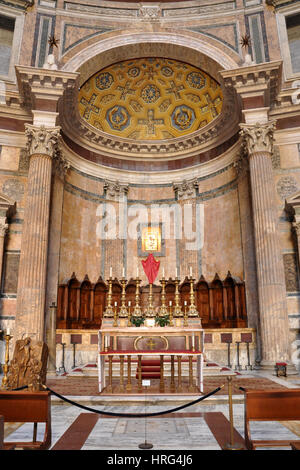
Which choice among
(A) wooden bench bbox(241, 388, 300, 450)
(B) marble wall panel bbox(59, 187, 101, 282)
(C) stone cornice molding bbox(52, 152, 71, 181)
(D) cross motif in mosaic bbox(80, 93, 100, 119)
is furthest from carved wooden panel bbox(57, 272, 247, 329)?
(A) wooden bench bbox(241, 388, 300, 450)

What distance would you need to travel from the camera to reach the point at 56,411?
20.6 feet

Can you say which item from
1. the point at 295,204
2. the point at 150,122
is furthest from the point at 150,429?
the point at 150,122

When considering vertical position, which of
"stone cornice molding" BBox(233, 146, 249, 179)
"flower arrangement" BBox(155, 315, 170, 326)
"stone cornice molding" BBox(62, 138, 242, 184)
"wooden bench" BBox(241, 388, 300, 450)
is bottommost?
"wooden bench" BBox(241, 388, 300, 450)

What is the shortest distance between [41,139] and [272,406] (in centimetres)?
1120

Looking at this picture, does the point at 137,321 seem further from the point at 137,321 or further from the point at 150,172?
the point at 150,172

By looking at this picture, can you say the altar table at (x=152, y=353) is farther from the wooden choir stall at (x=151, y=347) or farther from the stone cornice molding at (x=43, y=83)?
the stone cornice molding at (x=43, y=83)

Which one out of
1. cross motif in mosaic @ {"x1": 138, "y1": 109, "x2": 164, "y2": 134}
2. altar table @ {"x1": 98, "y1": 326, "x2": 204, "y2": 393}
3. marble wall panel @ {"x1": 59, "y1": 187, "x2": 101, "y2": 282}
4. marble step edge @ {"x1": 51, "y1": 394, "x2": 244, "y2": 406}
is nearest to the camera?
marble step edge @ {"x1": 51, "y1": 394, "x2": 244, "y2": 406}

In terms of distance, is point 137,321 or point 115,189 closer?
point 137,321

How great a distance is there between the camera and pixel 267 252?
11570mm

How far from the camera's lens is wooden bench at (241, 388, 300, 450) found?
3936mm

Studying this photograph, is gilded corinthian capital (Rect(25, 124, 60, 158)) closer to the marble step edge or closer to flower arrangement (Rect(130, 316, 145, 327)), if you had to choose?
flower arrangement (Rect(130, 316, 145, 327))
